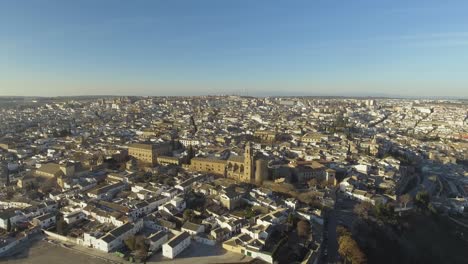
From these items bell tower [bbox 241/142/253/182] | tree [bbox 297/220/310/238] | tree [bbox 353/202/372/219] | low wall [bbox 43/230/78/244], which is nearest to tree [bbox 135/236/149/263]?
low wall [bbox 43/230/78/244]

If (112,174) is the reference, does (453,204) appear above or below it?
below

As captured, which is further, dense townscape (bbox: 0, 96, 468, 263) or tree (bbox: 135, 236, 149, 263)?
dense townscape (bbox: 0, 96, 468, 263)

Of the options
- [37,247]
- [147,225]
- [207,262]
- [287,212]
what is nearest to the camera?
[207,262]

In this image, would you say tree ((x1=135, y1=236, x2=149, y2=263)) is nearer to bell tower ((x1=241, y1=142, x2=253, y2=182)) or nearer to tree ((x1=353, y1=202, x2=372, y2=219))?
bell tower ((x1=241, y1=142, x2=253, y2=182))

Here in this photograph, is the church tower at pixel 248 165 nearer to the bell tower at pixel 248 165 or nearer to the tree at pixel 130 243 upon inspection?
the bell tower at pixel 248 165

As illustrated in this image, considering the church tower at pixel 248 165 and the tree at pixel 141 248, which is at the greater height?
A: the church tower at pixel 248 165

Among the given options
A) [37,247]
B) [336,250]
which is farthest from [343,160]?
[37,247]

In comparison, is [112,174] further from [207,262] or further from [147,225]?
[207,262]

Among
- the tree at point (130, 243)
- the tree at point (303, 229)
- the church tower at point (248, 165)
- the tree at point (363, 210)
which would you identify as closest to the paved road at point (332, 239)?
the tree at point (303, 229)
